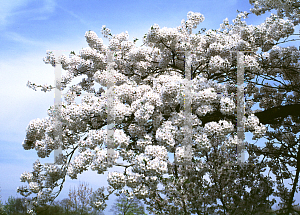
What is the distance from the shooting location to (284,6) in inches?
307

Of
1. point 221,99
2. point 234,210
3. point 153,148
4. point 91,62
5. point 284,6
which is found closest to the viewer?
point 153,148

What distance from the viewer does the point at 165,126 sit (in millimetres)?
5434

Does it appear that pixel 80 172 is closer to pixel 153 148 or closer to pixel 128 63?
pixel 153 148

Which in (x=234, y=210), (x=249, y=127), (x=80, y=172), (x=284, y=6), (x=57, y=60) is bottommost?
(x=234, y=210)

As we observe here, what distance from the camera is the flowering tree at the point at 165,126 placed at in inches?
212

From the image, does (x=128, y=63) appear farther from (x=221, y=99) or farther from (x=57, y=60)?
(x=221, y=99)

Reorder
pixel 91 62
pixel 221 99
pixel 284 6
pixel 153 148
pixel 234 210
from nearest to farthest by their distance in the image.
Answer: pixel 153 148 < pixel 221 99 < pixel 234 210 < pixel 284 6 < pixel 91 62

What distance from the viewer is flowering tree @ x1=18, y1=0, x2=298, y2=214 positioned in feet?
17.7

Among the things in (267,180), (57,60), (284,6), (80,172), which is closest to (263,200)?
(267,180)

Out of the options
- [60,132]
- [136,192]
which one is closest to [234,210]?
[136,192]

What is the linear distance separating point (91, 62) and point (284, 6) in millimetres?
5707

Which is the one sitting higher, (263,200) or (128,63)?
(128,63)

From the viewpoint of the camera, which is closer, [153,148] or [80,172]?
[153,148]

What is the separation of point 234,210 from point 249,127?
2197 millimetres
